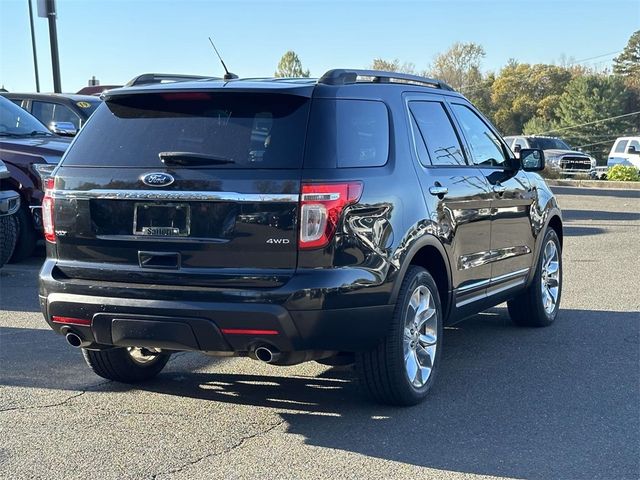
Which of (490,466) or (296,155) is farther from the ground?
(296,155)

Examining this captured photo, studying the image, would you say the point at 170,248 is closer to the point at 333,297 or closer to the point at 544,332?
the point at 333,297

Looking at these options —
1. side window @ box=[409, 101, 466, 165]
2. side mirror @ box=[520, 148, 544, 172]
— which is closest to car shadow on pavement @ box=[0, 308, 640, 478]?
side mirror @ box=[520, 148, 544, 172]

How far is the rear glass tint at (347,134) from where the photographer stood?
4770mm

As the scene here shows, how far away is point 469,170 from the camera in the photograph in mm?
6305

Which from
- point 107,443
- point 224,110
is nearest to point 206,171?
point 224,110

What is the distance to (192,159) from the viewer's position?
4832 millimetres

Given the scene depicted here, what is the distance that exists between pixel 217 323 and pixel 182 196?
690mm

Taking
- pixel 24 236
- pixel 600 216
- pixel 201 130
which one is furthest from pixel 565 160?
pixel 201 130

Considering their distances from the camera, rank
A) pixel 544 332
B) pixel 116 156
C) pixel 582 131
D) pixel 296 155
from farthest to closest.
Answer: pixel 582 131, pixel 544 332, pixel 116 156, pixel 296 155

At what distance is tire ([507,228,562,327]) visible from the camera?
7492mm

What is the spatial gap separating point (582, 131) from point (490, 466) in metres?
63.4

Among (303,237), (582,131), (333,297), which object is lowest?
(582,131)

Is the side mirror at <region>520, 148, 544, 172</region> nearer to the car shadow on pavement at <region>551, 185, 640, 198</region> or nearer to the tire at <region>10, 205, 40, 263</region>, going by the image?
the tire at <region>10, 205, 40, 263</region>

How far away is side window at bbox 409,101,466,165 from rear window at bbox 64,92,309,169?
1.11m
